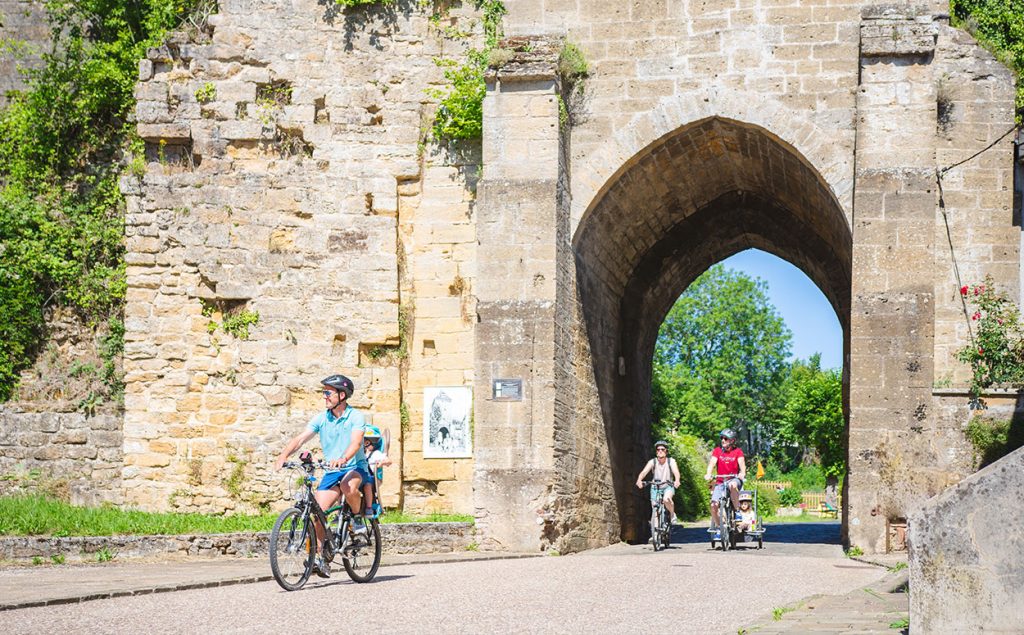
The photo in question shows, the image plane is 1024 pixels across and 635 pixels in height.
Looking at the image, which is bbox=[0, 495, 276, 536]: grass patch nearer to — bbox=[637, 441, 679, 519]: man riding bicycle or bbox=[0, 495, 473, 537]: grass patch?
bbox=[0, 495, 473, 537]: grass patch

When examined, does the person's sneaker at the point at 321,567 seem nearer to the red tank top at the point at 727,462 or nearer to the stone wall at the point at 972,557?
the stone wall at the point at 972,557

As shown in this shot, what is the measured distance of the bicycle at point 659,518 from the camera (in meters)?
15.1

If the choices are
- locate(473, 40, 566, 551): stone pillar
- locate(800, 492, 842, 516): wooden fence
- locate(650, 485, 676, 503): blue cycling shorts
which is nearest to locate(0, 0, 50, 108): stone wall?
locate(473, 40, 566, 551): stone pillar

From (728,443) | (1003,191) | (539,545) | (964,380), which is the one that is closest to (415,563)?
(539,545)

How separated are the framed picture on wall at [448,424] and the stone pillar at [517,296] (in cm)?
93

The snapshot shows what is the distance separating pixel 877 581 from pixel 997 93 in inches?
276

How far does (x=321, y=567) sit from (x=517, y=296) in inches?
214

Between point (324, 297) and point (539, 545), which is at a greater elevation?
point (324, 297)

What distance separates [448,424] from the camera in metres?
14.7

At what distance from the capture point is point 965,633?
540cm

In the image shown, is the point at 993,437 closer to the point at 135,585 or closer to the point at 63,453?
the point at 135,585

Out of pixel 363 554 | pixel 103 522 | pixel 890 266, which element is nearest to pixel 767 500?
pixel 890 266

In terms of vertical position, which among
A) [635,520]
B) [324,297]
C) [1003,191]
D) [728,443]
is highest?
[1003,191]

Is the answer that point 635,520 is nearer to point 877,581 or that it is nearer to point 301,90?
point 301,90
